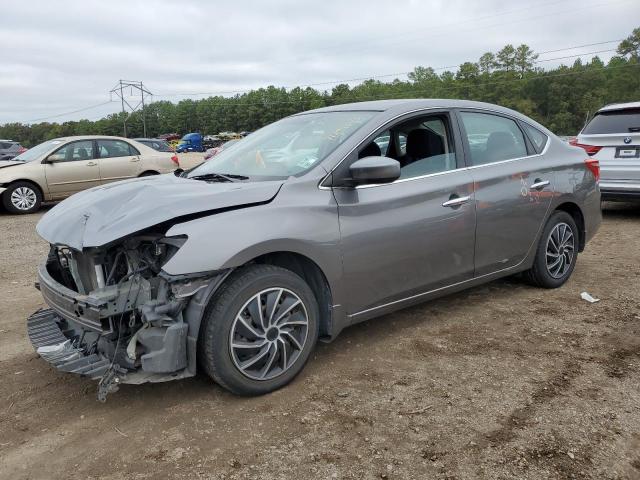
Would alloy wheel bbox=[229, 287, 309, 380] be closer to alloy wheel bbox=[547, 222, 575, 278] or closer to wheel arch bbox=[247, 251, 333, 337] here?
wheel arch bbox=[247, 251, 333, 337]

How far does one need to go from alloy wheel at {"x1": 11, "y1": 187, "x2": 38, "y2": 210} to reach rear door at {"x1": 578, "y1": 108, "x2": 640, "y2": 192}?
33.4 feet

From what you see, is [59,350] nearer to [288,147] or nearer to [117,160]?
[288,147]

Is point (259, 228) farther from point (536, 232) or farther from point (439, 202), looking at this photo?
point (536, 232)

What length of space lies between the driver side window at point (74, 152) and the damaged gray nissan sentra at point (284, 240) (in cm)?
803

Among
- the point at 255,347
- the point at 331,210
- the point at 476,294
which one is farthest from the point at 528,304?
the point at 255,347

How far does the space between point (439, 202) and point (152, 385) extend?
7.36ft

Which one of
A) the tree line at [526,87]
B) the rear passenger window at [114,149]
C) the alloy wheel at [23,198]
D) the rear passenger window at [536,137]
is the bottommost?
the alloy wheel at [23,198]

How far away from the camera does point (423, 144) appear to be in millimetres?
3930

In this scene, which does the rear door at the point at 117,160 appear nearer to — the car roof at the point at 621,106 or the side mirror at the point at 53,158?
the side mirror at the point at 53,158

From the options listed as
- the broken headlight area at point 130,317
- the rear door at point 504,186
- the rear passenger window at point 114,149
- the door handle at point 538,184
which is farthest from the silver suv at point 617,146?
the rear passenger window at point 114,149

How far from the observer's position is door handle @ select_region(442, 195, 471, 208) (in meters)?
3.76

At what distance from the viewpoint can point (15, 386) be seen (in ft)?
10.7

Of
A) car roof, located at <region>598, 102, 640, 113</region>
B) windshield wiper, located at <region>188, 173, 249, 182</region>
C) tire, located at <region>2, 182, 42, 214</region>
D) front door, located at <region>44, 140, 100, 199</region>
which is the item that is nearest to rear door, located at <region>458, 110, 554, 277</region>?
windshield wiper, located at <region>188, 173, 249, 182</region>

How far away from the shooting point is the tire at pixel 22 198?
34.4 ft
